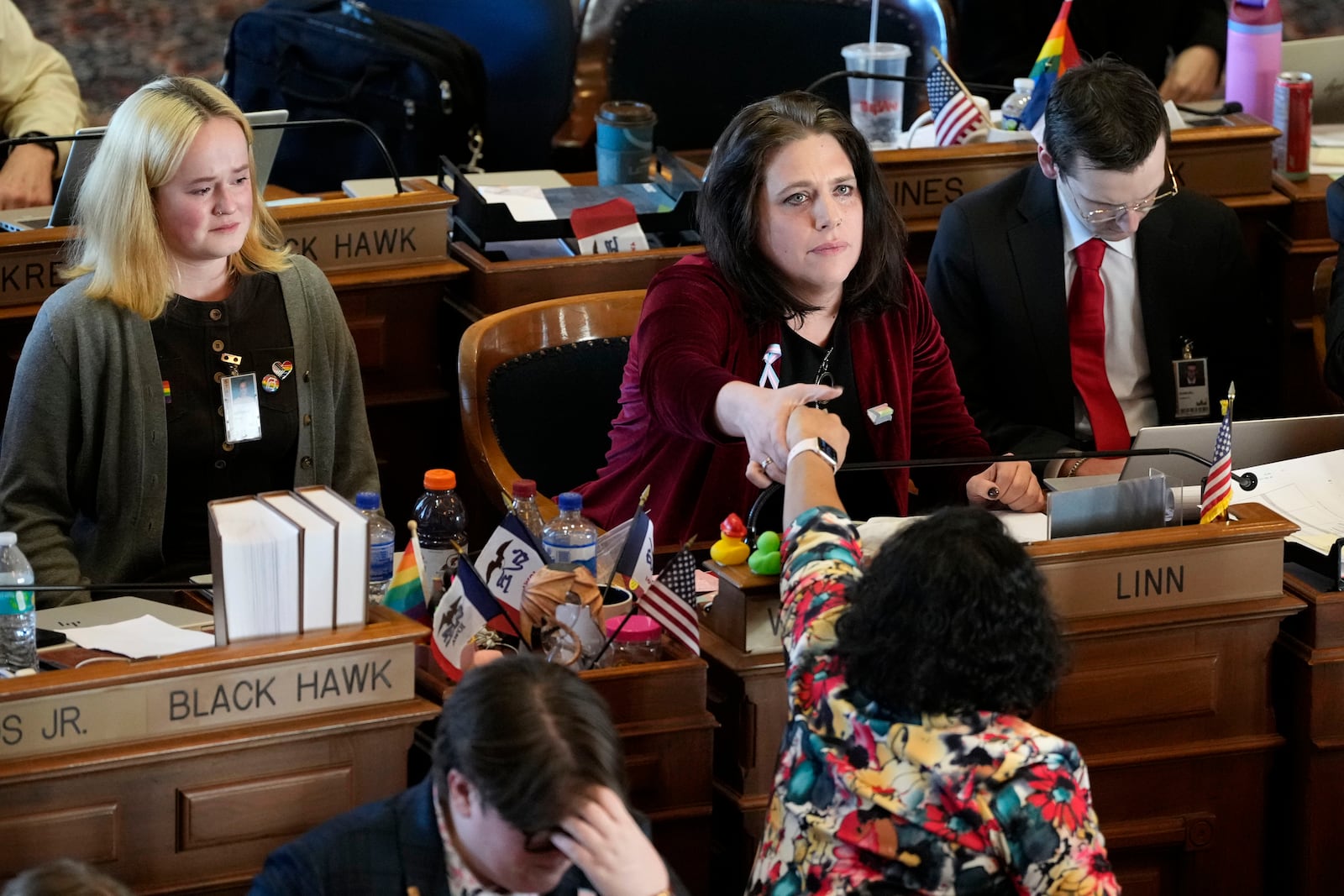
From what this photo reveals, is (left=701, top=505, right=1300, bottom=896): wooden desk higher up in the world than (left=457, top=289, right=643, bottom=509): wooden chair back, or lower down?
lower down

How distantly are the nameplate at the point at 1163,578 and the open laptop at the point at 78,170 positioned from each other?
5.02 feet

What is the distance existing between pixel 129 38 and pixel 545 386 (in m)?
3.31

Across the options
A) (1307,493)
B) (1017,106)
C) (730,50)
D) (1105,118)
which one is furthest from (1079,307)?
(730,50)

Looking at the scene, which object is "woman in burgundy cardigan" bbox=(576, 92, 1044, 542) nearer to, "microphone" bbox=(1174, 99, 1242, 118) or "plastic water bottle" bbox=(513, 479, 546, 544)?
"plastic water bottle" bbox=(513, 479, 546, 544)

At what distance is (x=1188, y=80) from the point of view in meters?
5.17

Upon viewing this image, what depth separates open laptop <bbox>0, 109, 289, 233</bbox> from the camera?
311 cm

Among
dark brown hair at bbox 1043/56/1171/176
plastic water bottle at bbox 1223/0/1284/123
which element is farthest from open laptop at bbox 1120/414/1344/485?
plastic water bottle at bbox 1223/0/1284/123

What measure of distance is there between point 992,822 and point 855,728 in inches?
6.2

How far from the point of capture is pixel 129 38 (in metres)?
5.88

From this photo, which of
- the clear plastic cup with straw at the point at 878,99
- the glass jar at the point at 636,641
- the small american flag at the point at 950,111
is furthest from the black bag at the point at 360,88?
the glass jar at the point at 636,641

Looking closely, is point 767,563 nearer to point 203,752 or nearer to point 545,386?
point 203,752

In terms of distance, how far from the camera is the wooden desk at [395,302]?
3.53 metres

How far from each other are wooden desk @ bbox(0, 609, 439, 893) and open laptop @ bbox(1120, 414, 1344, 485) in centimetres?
117

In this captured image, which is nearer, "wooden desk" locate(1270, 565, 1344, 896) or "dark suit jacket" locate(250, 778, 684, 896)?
"dark suit jacket" locate(250, 778, 684, 896)
